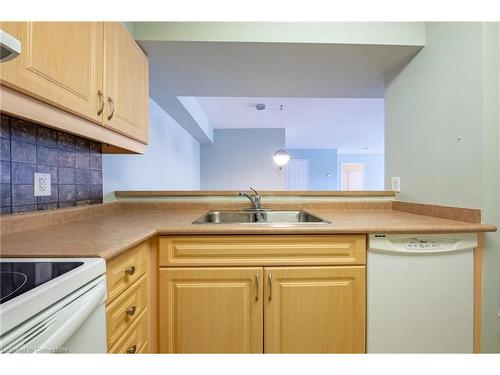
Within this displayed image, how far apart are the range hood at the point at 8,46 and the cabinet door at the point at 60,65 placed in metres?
0.15

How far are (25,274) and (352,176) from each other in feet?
28.7

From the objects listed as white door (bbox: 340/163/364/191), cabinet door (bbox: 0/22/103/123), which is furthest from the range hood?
white door (bbox: 340/163/364/191)

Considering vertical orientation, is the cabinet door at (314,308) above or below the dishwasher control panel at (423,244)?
below

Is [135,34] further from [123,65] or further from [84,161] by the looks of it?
[84,161]

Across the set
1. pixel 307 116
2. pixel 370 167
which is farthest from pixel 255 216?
pixel 370 167

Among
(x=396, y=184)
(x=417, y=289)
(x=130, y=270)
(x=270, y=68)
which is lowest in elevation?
(x=417, y=289)

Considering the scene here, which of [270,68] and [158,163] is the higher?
[270,68]

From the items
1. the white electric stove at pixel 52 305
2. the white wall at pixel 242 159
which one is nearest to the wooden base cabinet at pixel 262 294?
the white electric stove at pixel 52 305

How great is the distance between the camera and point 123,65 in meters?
1.24

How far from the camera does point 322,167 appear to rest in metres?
7.27

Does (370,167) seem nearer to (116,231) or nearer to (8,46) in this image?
(116,231)

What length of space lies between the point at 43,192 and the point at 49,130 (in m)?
0.30

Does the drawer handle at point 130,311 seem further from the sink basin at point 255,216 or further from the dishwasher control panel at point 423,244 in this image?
the dishwasher control panel at point 423,244

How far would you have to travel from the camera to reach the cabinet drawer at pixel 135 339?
31.9 inches
